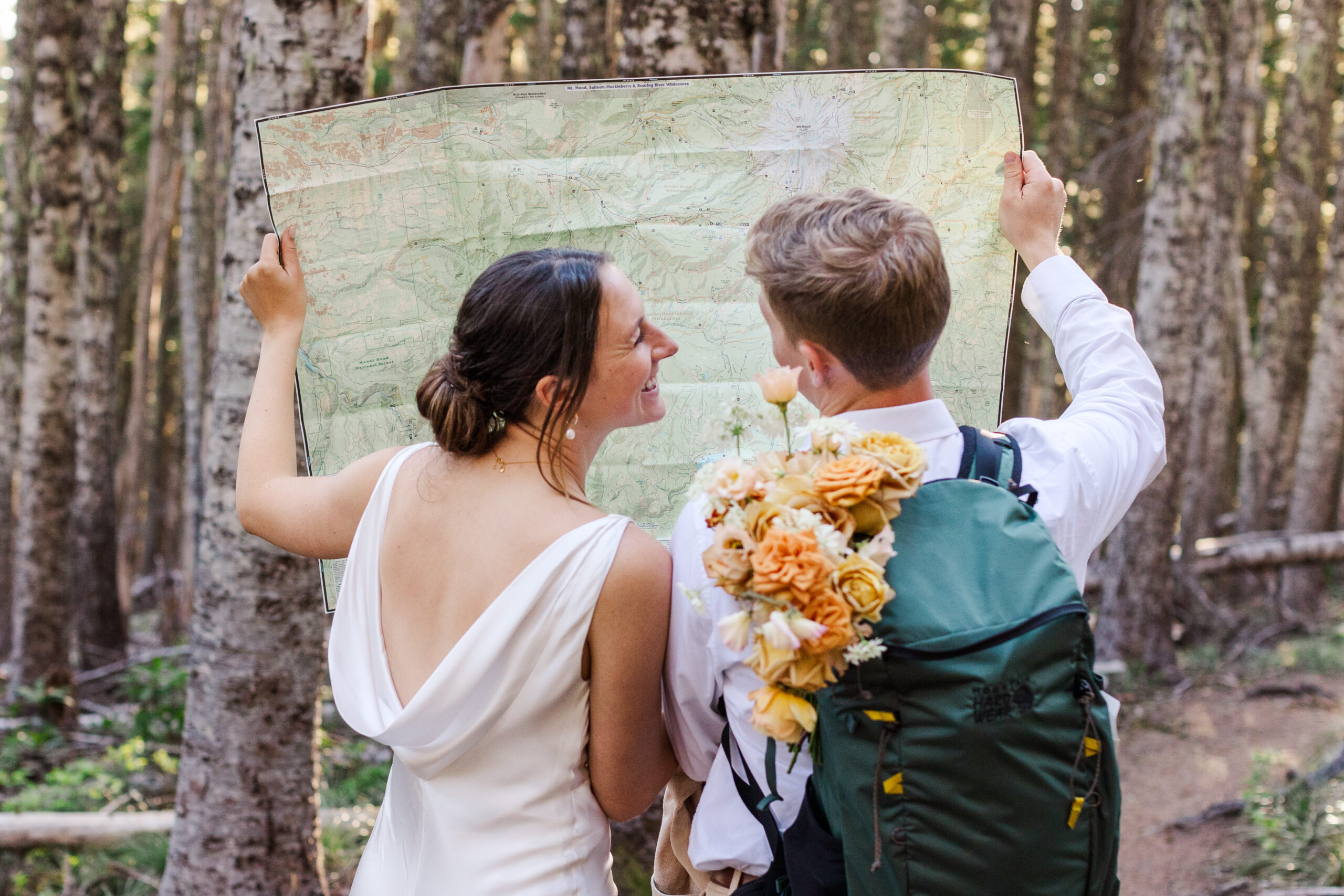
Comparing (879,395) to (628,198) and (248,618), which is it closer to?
(628,198)

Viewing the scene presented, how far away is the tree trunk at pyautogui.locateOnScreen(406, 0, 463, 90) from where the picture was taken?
8508mm

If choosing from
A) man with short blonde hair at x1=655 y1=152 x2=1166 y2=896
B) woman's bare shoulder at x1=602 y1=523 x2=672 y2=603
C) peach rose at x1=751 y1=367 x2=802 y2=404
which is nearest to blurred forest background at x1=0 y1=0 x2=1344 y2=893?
man with short blonde hair at x1=655 y1=152 x2=1166 y2=896

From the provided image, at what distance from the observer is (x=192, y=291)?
11867mm

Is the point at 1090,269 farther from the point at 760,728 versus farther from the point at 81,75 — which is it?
the point at 760,728

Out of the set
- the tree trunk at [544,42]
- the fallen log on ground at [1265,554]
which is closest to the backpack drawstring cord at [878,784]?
the fallen log on ground at [1265,554]

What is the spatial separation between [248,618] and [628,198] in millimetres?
2041

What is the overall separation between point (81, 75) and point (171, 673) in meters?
4.50

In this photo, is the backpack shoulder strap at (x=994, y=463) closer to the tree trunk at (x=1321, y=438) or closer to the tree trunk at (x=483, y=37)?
the tree trunk at (x=483, y=37)

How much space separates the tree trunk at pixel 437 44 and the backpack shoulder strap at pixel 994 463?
7.81 metres

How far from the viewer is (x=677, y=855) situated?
6.33 feet

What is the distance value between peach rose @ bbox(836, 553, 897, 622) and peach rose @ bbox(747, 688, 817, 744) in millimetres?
166

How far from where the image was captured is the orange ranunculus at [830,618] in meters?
1.35

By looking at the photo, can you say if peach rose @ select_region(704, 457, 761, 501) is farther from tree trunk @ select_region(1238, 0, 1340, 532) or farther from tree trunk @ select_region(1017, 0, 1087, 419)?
tree trunk @ select_region(1238, 0, 1340, 532)

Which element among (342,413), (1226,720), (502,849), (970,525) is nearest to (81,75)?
(342,413)
